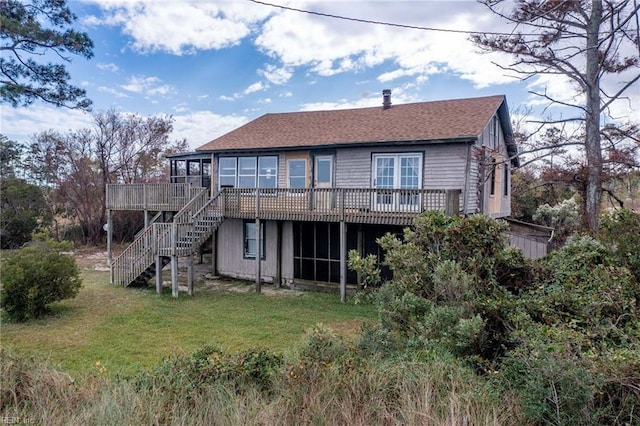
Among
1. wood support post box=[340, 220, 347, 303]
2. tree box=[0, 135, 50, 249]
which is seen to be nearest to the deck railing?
wood support post box=[340, 220, 347, 303]

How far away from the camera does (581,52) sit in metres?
11.0

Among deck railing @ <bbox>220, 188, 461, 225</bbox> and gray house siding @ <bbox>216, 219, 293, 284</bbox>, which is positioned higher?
deck railing @ <bbox>220, 188, 461, 225</bbox>

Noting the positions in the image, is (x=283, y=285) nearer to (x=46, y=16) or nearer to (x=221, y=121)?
(x=46, y=16)

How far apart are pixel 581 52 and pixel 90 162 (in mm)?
24561

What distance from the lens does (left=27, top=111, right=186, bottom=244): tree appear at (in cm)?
2184

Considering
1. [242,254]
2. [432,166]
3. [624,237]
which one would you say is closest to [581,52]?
[432,166]

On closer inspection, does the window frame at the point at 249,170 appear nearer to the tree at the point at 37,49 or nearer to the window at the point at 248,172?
the window at the point at 248,172

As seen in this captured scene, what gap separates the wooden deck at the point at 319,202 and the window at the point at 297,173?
1416 millimetres

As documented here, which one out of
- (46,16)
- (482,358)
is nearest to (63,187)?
(46,16)

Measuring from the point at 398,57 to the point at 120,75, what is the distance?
12545mm

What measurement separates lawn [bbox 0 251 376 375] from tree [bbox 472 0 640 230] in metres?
8.28

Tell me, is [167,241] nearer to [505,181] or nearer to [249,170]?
[249,170]

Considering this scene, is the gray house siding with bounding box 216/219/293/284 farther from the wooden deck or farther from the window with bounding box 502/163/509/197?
the window with bounding box 502/163/509/197

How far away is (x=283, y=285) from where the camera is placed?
44.2ft
